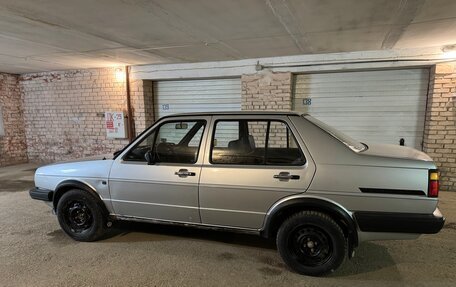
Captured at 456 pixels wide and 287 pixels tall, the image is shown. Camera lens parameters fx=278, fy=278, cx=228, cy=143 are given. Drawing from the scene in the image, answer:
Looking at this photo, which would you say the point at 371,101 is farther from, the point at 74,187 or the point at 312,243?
the point at 74,187

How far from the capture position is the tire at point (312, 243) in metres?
2.53

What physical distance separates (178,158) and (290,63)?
3.82m

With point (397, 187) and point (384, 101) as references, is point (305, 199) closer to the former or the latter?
point (397, 187)

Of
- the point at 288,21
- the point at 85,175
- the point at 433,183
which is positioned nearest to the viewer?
the point at 433,183

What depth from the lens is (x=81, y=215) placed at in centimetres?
342

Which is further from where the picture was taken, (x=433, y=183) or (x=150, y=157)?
(x=150, y=157)

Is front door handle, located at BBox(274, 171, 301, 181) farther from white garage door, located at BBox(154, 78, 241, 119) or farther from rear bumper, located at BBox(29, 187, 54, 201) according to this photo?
white garage door, located at BBox(154, 78, 241, 119)

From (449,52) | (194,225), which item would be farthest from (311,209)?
(449,52)

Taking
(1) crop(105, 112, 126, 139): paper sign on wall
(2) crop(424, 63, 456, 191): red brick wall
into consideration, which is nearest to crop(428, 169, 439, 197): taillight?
(2) crop(424, 63, 456, 191): red brick wall

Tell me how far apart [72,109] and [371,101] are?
7744 mm

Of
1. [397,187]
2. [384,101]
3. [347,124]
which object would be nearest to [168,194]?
[397,187]

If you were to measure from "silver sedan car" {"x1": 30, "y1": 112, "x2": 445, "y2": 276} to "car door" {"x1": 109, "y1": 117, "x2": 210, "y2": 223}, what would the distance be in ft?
0.04

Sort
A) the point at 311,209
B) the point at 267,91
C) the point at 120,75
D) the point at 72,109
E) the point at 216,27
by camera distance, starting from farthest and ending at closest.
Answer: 1. the point at 72,109
2. the point at 120,75
3. the point at 267,91
4. the point at 216,27
5. the point at 311,209

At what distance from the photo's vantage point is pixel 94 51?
541cm
